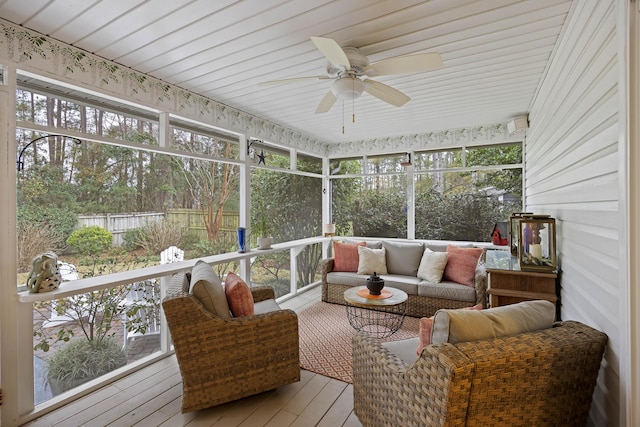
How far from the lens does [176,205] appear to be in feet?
10.7

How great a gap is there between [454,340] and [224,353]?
152 cm

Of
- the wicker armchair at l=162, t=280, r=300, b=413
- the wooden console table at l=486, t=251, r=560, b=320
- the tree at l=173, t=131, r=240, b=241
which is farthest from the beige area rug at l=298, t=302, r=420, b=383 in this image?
the tree at l=173, t=131, r=240, b=241

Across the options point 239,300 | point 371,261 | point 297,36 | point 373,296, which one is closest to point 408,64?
point 297,36

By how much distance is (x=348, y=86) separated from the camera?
89.0 inches

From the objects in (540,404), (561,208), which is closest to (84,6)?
(540,404)

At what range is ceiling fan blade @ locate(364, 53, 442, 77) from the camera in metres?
1.87

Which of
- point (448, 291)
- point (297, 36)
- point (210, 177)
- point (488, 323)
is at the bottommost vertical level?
point (448, 291)

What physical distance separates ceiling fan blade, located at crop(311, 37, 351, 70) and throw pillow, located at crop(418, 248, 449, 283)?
2.91 metres

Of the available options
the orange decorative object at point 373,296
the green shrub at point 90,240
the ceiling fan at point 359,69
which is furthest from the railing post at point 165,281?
the ceiling fan at point 359,69

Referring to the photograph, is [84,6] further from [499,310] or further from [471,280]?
[471,280]

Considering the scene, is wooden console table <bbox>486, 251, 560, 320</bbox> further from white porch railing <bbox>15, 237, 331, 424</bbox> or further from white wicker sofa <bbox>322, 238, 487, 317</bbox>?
white porch railing <bbox>15, 237, 331, 424</bbox>

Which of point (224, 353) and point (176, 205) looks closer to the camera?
point (224, 353)

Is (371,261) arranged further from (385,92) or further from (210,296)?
(210,296)

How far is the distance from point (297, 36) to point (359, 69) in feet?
1.65
